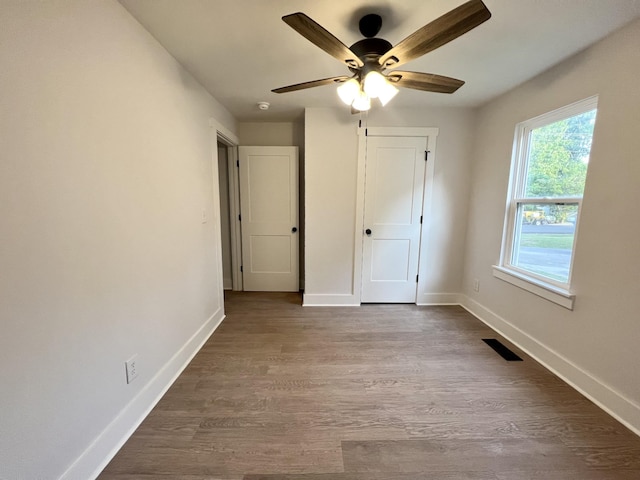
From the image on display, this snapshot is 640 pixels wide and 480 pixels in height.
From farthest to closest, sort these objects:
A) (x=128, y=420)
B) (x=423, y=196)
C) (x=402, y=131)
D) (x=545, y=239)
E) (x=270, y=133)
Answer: (x=270, y=133)
(x=423, y=196)
(x=402, y=131)
(x=545, y=239)
(x=128, y=420)

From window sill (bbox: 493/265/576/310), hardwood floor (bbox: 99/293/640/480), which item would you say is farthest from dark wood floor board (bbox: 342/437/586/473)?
window sill (bbox: 493/265/576/310)

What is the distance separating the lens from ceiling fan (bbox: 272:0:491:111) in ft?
3.35

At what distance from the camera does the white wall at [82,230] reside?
0.90 metres

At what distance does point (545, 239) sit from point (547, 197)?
0.35m

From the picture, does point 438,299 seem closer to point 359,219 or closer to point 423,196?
point 423,196

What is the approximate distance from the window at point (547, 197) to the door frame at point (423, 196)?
79 centimetres

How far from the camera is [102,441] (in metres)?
1.26

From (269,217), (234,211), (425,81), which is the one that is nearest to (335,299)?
(269,217)

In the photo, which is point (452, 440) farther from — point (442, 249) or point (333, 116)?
point (333, 116)

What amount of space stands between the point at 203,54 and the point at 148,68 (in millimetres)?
417

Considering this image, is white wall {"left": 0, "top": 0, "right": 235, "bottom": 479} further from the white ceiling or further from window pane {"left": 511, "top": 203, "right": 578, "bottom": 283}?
window pane {"left": 511, "top": 203, "right": 578, "bottom": 283}

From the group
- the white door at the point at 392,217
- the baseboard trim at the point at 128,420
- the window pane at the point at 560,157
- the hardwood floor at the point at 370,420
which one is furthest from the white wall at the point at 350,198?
the baseboard trim at the point at 128,420

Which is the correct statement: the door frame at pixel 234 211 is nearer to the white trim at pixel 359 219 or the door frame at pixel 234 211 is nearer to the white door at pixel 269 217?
the white door at pixel 269 217

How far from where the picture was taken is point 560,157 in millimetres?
2049
